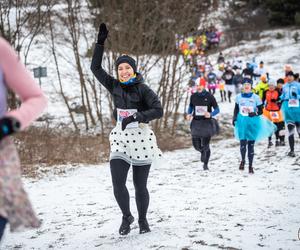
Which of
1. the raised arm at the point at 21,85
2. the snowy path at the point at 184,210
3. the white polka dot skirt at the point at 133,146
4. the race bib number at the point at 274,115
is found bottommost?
the snowy path at the point at 184,210

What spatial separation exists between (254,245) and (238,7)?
4090 cm

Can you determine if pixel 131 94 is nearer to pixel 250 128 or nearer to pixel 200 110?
pixel 250 128

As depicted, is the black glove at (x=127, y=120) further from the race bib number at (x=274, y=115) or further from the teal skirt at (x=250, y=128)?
the race bib number at (x=274, y=115)

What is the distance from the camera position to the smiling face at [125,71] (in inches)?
171

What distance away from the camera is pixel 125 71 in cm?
434

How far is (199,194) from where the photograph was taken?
696 cm

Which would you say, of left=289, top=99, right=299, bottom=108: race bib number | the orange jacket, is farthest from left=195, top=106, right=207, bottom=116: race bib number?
the orange jacket

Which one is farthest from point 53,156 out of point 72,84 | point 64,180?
point 72,84

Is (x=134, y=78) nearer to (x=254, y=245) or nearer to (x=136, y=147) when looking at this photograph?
(x=136, y=147)

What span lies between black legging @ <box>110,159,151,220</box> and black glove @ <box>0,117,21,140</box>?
2.39 metres

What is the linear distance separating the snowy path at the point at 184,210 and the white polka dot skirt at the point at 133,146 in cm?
80

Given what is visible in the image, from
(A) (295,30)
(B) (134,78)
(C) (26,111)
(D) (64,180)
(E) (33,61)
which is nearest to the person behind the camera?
(C) (26,111)

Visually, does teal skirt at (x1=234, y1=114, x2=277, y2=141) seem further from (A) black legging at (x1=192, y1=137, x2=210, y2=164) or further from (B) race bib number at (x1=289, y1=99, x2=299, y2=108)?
(B) race bib number at (x1=289, y1=99, x2=299, y2=108)

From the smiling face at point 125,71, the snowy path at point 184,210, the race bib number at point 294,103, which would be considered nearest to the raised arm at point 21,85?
the smiling face at point 125,71
